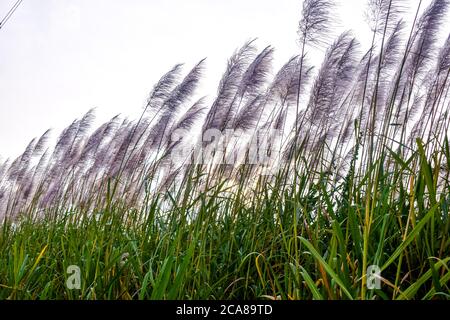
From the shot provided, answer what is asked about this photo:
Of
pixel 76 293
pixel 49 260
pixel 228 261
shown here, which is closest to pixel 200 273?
pixel 228 261

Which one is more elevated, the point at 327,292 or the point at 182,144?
the point at 182,144

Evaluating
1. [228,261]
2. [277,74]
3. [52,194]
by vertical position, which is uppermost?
[277,74]

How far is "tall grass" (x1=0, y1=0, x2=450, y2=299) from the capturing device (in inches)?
72.8

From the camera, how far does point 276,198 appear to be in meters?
2.49

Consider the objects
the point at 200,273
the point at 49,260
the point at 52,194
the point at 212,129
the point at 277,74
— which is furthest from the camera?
the point at 52,194

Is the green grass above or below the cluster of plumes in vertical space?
below

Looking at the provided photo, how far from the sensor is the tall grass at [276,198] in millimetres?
1849

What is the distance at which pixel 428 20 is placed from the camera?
2.82 m

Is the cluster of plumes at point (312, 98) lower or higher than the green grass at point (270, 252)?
higher

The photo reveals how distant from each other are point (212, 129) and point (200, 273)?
1202mm
